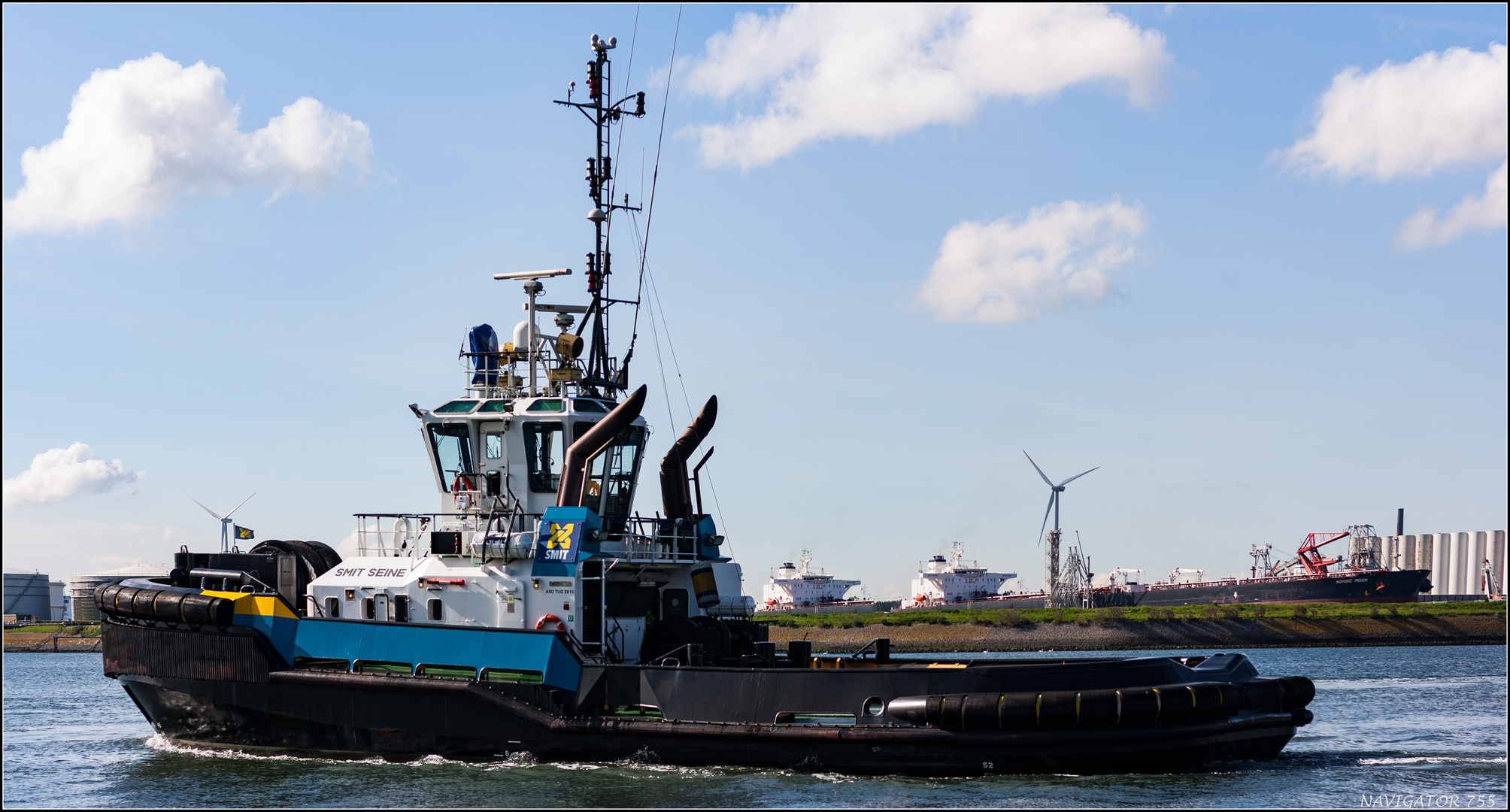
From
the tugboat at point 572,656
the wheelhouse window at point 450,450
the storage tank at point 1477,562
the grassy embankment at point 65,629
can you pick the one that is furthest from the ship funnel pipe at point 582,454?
the storage tank at point 1477,562

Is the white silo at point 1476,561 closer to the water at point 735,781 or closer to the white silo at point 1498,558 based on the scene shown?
the white silo at point 1498,558

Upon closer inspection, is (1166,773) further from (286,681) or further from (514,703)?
(286,681)

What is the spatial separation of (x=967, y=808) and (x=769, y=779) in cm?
231

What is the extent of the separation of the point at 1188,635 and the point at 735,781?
55031mm

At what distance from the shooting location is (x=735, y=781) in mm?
13016

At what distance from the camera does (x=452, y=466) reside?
53.7 ft

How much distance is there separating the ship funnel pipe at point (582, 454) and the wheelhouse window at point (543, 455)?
68cm

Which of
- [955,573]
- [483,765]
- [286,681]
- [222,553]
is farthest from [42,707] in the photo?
[955,573]

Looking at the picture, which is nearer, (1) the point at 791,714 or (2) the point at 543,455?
(1) the point at 791,714

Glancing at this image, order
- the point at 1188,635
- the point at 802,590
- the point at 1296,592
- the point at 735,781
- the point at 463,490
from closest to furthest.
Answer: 1. the point at 735,781
2. the point at 463,490
3. the point at 1188,635
4. the point at 1296,592
5. the point at 802,590

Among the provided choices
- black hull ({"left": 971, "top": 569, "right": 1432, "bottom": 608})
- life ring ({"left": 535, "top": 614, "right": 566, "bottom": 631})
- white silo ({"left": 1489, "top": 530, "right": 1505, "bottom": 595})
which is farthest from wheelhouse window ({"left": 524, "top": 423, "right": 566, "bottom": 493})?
white silo ({"left": 1489, "top": 530, "right": 1505, "bottom": 595})

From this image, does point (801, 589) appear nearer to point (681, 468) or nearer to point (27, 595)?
point (27, 595)

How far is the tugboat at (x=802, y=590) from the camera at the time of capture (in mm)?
119312

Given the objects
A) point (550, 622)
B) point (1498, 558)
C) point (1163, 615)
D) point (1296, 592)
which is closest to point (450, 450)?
point (550, 622)
